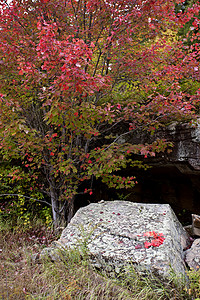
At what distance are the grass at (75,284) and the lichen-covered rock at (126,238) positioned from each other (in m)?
0.12

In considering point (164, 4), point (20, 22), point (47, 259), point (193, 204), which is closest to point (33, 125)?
point (20, 22)

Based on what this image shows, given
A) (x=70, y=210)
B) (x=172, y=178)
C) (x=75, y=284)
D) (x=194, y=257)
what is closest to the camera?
(x=75, y=284)

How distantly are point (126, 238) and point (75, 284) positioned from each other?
910mm

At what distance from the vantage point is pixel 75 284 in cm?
231

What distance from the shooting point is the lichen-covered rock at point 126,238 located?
2.56m

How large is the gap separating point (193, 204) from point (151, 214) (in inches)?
91.2

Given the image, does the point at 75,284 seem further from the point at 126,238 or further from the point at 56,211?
the point at 56,211

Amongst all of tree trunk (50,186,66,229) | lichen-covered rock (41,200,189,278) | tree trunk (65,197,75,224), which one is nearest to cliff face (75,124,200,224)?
tree trunk (65,197,75,224)

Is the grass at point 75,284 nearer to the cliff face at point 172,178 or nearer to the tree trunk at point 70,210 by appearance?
the tree trunk at point 70,210

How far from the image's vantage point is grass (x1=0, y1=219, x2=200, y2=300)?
2266 mm

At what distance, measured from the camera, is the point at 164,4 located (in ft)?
11.8

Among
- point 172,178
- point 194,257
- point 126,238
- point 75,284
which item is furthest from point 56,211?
point 172,178

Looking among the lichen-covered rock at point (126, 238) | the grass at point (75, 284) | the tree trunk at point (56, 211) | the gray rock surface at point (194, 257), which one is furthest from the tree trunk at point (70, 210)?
the gray rock surface at point (194, 257)

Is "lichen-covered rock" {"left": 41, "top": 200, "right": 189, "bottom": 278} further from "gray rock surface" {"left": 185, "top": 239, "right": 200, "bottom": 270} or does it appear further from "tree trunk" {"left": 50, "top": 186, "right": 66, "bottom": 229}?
"tree trunk" {"left": 50, "top": 186, "right": 66, "bottom": 229}
